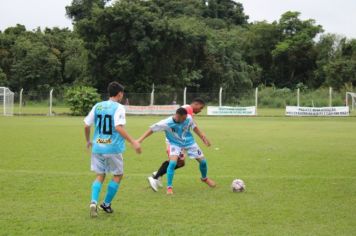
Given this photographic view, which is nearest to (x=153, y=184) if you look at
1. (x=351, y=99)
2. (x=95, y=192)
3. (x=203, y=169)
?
(x=203, y=169)

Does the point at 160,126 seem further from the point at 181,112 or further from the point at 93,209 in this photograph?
the point at 93,209

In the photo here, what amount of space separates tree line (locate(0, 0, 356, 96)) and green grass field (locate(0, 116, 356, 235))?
3302 cm

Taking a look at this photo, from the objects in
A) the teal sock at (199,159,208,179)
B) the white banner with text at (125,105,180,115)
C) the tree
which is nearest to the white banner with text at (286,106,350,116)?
the white banner with text at (125,105,180,115)

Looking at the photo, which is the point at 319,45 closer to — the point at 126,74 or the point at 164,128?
the point at 126,74

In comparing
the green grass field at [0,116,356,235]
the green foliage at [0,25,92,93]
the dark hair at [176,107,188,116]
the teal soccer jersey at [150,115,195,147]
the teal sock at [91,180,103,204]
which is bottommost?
the green grass field at [0,116,356,235]

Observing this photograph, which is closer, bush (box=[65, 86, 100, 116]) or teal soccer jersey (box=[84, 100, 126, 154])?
teal soccer jersey (box=[84, 100, 126, 154])

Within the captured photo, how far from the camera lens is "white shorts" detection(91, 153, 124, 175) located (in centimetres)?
700

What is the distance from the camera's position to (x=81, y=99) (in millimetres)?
37906

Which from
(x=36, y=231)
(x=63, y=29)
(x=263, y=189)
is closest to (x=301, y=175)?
(x=263, y=189)

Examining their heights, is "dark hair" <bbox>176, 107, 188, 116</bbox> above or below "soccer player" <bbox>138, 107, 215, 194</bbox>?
above

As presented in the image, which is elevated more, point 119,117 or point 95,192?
point 119,117

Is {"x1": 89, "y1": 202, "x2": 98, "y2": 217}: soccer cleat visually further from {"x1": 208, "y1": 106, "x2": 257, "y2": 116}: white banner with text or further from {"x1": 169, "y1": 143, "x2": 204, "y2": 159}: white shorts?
{"x1": 208, "y1": 106, "x2": 257, "y2": 116}: white banner with text

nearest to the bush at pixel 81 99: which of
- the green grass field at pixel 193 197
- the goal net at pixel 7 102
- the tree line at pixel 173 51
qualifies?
the goal net at pixel 7 102

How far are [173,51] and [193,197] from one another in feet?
138
